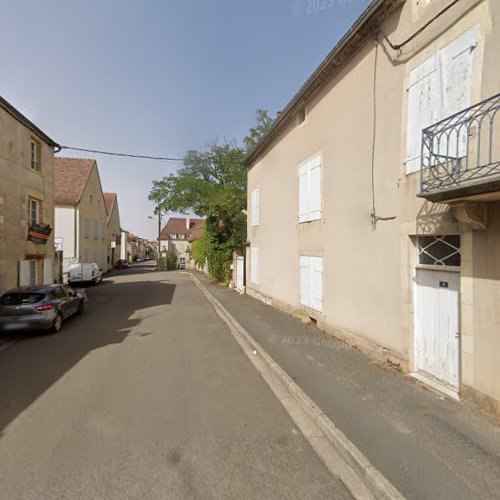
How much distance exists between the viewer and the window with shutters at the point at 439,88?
4.30 m

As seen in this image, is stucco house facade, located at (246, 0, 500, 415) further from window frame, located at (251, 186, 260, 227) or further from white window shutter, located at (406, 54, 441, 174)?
window frame, located at (251, 186, 260, 227)

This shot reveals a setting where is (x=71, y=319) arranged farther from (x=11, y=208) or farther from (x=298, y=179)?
(x=298, y=179)

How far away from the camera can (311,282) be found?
8.93m

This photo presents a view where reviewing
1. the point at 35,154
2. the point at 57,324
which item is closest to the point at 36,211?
the point at 35,154

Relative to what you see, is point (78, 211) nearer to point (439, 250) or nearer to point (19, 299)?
point (19, 299)

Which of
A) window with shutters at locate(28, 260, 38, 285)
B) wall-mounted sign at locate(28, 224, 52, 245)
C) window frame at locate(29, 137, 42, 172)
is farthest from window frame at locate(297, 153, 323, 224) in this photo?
window frame at locate(29, 137, 42, 172)

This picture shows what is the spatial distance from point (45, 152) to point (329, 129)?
13199mm

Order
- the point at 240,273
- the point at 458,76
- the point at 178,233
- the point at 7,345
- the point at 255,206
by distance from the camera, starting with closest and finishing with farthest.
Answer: the point at 458,76
the point at 7,345
the point at 255,206
the point at 240,273
the point at 178,233

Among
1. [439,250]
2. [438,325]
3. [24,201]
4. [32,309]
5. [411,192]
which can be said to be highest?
[24,201]

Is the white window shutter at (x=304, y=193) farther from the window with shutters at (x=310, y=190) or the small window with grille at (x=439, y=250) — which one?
the small window with grille at (x=439, y=250)

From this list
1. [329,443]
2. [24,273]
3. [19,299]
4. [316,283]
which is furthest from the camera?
[24,273]

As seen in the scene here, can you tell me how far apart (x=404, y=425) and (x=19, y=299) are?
913 centimetres

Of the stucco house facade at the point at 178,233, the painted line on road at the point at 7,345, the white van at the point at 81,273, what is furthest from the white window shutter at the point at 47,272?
the stucco house facade at the point at 178,233

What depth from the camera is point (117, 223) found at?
39.9m
